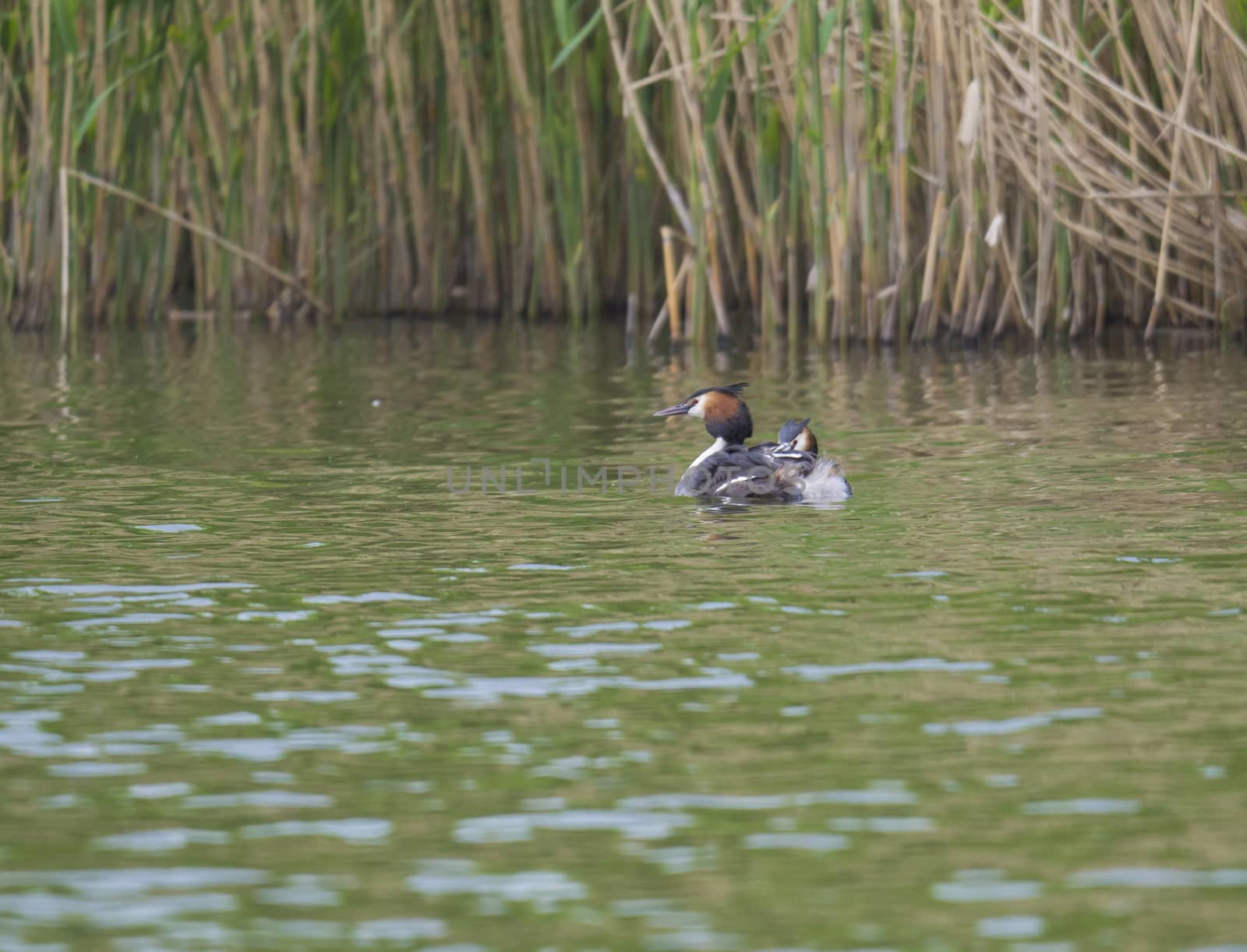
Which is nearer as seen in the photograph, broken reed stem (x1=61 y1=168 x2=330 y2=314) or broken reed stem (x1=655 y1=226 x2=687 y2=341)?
broken reed stem (x1=655 y1=226 x2=687 y2=341)

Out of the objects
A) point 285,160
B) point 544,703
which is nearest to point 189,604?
point 544,703

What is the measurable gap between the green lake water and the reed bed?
10.8 ft

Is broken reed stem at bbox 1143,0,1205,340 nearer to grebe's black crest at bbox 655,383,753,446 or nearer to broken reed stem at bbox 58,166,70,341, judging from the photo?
grebe's black crest at bbox 655,383,753,446

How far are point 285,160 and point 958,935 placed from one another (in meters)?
13.2

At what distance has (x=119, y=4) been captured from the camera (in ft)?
49.5

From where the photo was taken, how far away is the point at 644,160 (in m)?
15.2

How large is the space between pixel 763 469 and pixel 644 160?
722 cm

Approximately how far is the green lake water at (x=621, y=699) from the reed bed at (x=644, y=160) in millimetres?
3286

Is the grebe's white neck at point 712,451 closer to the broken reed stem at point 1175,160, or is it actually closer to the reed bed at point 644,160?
the reed bed at point 644,160

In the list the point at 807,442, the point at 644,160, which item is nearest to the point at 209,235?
the point at 644,160

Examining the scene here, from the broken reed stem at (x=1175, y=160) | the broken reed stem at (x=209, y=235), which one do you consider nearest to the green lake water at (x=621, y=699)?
the broken reed stem at (x=1175, y=160)

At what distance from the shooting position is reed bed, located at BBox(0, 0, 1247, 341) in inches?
503

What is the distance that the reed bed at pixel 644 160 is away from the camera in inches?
503

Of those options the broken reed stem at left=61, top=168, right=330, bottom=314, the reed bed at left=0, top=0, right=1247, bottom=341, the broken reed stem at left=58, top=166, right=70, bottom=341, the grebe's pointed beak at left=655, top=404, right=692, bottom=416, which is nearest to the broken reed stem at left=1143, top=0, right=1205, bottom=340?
the reed bed at left=0, top=0, right=1247, bottom=341
